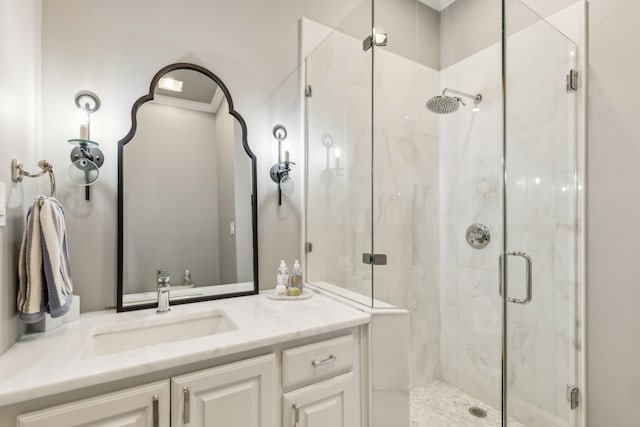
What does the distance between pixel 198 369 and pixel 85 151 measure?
1024 mm

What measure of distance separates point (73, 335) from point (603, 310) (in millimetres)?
2314

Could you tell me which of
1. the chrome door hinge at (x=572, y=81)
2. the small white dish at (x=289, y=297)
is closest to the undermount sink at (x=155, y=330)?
the small white dish at (x=289, y=297)

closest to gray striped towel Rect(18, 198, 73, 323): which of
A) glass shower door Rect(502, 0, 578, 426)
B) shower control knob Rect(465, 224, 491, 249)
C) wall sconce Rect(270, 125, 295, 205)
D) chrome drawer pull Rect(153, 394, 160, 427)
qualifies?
chrome drawer pull Rect(153, 394, 160, 427)

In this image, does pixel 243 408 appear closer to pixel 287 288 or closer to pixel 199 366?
pixel 199 366

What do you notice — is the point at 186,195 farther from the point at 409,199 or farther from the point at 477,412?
the point at 477,412

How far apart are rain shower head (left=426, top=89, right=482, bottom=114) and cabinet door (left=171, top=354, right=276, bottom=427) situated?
5.52 ft

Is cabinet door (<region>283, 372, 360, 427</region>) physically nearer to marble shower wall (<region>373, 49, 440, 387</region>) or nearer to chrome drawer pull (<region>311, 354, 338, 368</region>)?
chrome drawer pull (<region>311, 354, 338, 368</region>)

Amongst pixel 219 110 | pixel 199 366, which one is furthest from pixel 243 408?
pixel 219 110

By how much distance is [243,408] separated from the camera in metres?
1.00

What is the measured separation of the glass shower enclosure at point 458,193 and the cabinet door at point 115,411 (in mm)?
880

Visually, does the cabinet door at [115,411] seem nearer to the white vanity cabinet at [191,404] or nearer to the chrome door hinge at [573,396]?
the white vanity cabinet at [191,404]

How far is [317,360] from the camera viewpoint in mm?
1146

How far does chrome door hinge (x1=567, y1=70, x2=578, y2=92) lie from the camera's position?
158cm

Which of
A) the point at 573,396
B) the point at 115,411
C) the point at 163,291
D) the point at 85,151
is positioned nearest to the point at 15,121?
the point at 85,151
